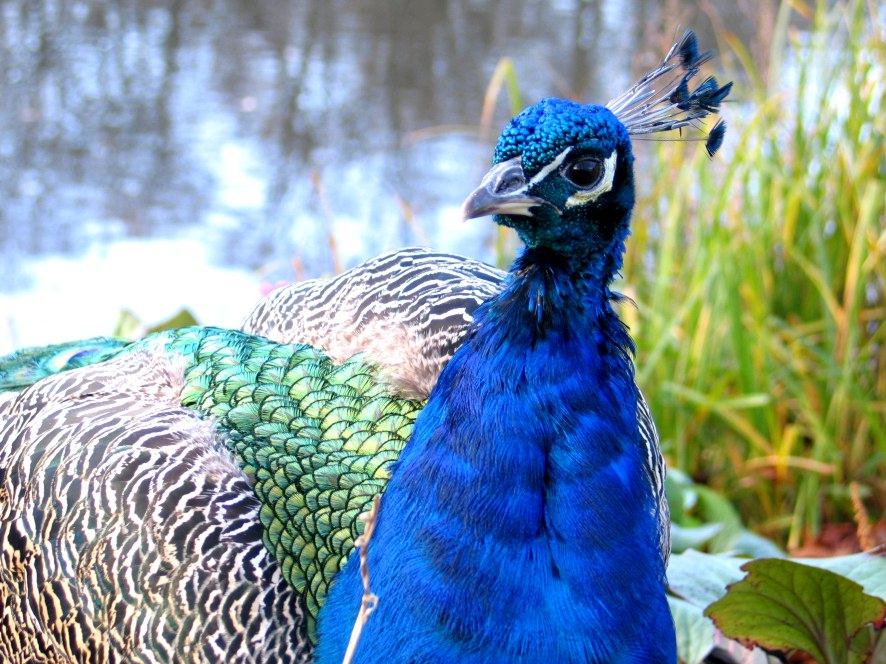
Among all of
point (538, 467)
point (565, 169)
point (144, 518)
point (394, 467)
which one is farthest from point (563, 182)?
point (144, 518)

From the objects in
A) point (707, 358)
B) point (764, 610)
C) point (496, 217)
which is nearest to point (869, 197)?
point (707, 358)

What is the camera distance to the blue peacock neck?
1479 millimetres

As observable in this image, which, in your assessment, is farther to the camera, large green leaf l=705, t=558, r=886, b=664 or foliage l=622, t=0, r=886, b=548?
foliage l=622, t=0, r=886, b=548

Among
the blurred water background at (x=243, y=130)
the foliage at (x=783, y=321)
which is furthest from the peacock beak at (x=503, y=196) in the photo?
the blurred water background at (x=243, y=130)

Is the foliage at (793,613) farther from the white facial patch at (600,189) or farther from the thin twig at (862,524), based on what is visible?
the white facial patch at (600,189)

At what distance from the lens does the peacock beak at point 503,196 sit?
1406 mm

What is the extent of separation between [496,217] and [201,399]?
0.73 meters

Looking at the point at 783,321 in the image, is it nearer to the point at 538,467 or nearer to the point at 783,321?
the point at 783,321

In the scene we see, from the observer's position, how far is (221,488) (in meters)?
1.80

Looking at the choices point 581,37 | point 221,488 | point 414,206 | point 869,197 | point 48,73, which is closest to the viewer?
point 221,488

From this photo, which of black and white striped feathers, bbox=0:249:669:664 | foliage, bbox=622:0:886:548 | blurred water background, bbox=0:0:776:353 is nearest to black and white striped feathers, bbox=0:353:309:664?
black and white striped feathers, bbox=0:249:669:664

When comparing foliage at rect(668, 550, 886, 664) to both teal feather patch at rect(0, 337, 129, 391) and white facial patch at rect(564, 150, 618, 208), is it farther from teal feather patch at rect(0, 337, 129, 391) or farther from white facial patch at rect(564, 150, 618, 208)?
teal feather patch at rect(0, 337, 129, 391)

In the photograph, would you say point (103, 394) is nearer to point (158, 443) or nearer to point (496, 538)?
point (158, 443)

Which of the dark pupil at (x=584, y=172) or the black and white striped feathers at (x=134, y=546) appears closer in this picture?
the dark pupil at (x=584, y=172)
